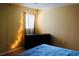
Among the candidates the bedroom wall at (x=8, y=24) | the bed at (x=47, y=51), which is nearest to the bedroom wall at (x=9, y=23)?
the bedroom wall at (x=8, y=24)

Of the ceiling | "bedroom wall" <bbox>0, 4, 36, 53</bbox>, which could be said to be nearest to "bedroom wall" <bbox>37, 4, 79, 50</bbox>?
the ceiling

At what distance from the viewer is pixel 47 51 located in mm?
1758

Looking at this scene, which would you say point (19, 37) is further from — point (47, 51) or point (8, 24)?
point (47, 51)

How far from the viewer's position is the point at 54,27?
5.96 feet

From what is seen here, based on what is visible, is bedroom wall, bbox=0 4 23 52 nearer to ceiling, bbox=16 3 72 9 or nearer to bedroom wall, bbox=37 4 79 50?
ceiling, bbox=16 3 72 9

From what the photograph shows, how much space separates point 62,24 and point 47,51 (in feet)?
1.43

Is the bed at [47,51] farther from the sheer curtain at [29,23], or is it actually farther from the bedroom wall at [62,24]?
the sheer curtain at [29,23]

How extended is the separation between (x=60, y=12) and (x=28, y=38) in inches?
22.9

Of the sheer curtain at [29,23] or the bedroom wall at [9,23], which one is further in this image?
the sheer curtain at [29,23]

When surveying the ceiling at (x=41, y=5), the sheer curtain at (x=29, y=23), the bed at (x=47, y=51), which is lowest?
the bed at (x=47, y=51)

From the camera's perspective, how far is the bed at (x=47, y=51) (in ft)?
5.77

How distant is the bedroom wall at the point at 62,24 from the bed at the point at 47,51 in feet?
0.23

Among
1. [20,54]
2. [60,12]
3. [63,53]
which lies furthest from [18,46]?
[60,12]

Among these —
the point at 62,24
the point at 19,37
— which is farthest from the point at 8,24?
the point at 62,24
